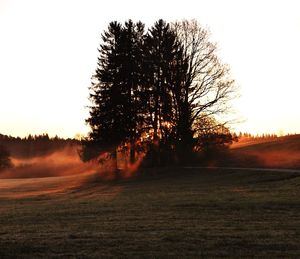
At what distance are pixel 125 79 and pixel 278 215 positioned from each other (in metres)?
41.5

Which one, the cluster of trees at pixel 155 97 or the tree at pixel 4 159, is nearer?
the cluster of trees at pixel 155 97

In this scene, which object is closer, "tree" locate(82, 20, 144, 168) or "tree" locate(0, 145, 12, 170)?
"tree" locate(82, 20, 144, 168)

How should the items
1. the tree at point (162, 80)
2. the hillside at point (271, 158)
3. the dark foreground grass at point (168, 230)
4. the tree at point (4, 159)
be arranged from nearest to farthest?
the dark foreground grass at point (168, 230) → the hillside at point (271, 158) → the tree at point (162, 80) → the tree at point (4, 159)

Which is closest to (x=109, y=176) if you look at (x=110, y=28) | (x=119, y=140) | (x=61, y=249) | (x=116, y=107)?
(x=119, y=140)

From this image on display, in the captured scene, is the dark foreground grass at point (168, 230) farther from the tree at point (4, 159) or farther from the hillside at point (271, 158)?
the tree at point (4, 159)

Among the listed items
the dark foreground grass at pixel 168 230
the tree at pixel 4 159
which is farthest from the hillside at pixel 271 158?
the tree at pixel 4 159

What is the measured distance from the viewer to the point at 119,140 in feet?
184

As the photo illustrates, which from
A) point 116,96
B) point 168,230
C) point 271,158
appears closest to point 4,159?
point 116,96

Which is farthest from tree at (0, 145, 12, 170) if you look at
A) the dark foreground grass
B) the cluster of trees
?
the dark foreground grass

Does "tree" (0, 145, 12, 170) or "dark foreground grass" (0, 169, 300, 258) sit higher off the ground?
"tree" (0, 145, 12, 170)

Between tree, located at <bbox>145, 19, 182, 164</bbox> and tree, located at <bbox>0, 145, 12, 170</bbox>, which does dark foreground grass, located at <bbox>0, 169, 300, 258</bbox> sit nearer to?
tree, located at <bbox>145, 19, 182, 164</bbox>

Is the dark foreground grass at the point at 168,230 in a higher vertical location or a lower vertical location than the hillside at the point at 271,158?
lower

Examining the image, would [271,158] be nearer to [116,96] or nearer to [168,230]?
[116,96]

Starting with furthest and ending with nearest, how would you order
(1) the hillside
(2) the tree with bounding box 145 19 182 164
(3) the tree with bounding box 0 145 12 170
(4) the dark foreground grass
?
(3) the tree with bounding box 0 145 12 170 < (2) the tree with bounding box 145 19 182 164 < (1) the hillside < (4) the dark foreground grass
